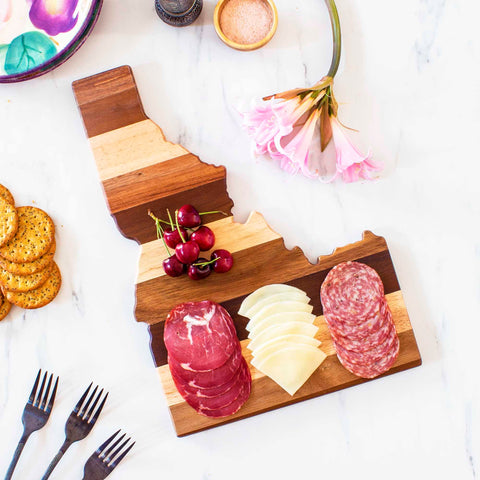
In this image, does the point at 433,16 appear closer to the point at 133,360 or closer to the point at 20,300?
the point at 133,360

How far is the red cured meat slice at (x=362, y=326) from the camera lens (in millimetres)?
1656

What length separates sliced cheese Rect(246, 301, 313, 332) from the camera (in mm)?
1704

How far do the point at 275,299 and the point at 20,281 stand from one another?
2.48 feet

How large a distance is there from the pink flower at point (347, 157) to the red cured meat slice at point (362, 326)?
0.39m

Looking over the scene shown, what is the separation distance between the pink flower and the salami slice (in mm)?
650

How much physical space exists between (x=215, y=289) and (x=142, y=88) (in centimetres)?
66

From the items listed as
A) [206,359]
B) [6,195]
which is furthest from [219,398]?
[6,195]

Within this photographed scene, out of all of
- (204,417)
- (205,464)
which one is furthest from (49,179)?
(205,464)

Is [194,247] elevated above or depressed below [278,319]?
above

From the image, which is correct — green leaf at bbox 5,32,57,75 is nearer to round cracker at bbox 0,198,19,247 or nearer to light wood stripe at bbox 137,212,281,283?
round cracker at bbox 0,198,19,247

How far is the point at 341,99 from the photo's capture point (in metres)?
1.79

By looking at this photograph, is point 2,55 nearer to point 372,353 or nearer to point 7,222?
point 7,222

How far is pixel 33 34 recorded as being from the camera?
5.59 ft

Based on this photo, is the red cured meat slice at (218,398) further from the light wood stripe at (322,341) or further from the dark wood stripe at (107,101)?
the dark wood stripe at (107,101)
